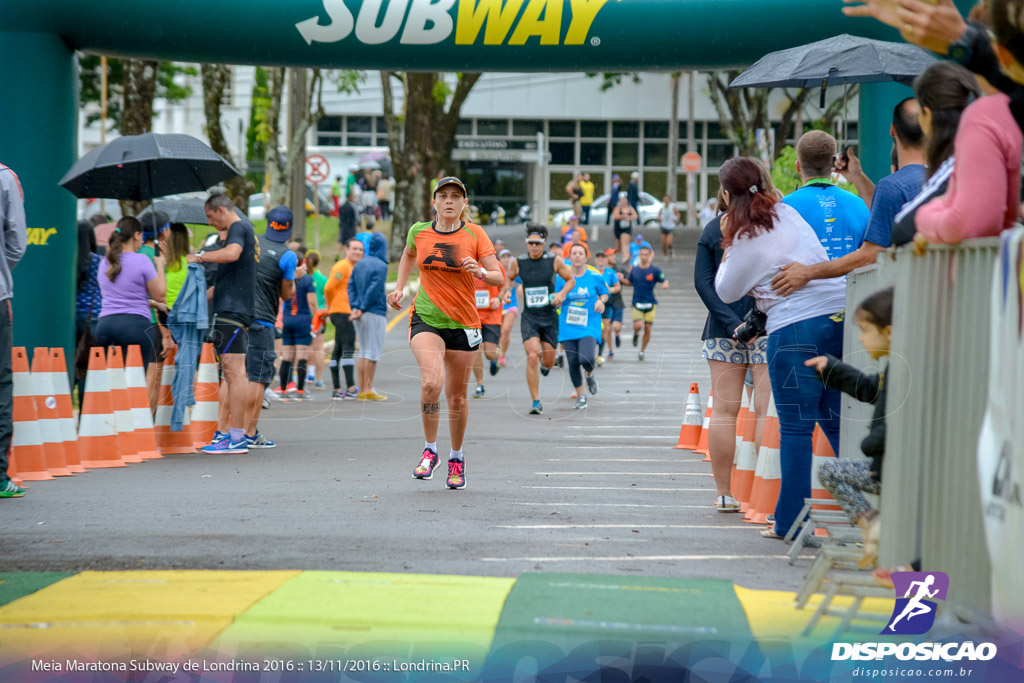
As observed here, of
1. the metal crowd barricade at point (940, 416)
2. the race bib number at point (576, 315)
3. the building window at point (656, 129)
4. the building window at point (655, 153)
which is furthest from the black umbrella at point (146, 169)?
the building window at point (656, 129)

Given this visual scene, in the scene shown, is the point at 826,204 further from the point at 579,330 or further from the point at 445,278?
the point at 579,330

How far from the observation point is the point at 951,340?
3.57 m

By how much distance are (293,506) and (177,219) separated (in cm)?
643

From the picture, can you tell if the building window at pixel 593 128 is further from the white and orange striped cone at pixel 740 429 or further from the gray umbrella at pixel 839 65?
the white and orange striped cone at pixel 740 429

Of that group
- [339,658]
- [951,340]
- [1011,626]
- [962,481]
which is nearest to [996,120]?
[951,340]

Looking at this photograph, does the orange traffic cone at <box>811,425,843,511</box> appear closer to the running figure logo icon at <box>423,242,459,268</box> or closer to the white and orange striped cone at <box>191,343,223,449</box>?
the running figure logo icon at <box>423,242,459,268</box>

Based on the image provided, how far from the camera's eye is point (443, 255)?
7.75m

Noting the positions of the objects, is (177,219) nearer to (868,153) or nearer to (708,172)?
(868,153)

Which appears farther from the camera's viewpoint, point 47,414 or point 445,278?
point 47,414

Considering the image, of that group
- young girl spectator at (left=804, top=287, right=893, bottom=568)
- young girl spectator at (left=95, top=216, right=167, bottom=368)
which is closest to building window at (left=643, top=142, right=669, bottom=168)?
young girl spectator at (left=95, top=216, right=167, bottom=368)

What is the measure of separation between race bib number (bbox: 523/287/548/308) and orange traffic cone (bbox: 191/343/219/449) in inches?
182

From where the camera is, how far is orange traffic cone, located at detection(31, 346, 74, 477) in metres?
8.45

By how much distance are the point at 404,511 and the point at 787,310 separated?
246 centimetres

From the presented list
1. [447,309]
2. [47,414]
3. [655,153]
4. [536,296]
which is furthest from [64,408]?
[655,153]
